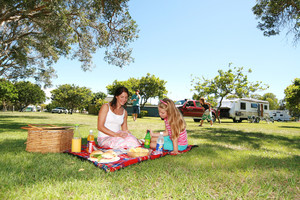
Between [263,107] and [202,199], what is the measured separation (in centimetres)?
2344

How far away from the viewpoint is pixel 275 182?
93.1 inches

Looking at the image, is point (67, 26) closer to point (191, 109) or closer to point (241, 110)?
point (191, 109)

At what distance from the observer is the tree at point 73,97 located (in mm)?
49062

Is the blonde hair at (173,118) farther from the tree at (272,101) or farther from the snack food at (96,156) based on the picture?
the tree at (272,101)

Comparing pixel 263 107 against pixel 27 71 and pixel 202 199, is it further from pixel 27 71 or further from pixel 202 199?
pixel 27 71

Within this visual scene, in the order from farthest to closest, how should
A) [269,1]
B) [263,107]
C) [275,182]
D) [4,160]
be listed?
[263,107]
[269,1]
[4,160]
[275,182]

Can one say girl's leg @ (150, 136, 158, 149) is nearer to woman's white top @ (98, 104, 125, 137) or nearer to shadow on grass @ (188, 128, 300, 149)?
woman's white top @ (98, 104, 125, 137)

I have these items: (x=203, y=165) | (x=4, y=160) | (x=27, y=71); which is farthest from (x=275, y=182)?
(x=27, y=71)

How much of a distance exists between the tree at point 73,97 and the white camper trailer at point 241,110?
1501 inches

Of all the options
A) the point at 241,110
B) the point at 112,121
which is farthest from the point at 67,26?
the point at 241,110

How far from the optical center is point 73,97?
162 feet

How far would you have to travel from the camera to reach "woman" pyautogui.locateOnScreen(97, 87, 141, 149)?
3.76 metres

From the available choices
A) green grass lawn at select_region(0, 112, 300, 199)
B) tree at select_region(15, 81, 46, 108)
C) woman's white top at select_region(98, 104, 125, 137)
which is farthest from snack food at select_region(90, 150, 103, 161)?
tree at select_region(15, 81, 46, 108)

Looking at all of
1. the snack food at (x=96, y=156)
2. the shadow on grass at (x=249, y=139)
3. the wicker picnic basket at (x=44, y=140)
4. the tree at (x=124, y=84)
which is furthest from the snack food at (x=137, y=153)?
the tree at (x=124, y=84)
